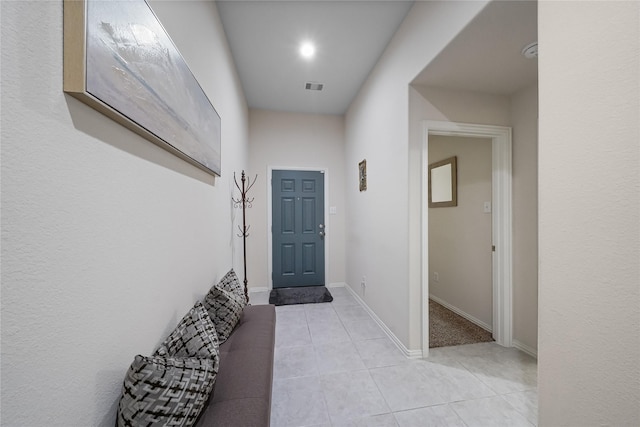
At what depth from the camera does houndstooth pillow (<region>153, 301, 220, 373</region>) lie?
0.99 meters

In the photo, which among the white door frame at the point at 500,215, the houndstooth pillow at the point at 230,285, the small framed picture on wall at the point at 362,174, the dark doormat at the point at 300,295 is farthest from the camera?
the dark doormat at the point at 300,295

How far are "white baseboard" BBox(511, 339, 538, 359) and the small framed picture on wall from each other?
2115 mm

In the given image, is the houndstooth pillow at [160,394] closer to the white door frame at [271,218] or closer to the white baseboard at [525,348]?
the white baseboard at [525,348]

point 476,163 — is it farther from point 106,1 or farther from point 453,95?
point 106,1

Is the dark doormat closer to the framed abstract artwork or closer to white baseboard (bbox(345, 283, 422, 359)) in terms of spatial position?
white baseboard (bbox(345, 283, 422, 359))

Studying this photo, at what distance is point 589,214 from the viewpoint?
0.83 metres

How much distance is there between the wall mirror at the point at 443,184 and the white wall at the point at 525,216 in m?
0.72

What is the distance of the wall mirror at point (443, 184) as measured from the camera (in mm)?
2925

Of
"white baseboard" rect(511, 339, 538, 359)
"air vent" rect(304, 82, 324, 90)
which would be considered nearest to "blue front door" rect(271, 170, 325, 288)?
"air vent" rect(304, 82, 324, 90)

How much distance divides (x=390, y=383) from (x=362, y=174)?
2.24 metres

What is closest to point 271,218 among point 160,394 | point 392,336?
point 392,336

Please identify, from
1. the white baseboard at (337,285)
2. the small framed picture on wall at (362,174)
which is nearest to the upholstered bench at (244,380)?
the small framed picture on wall at (362,174)

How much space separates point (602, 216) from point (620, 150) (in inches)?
8.3

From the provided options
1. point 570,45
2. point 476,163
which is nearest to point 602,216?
point 570,45
